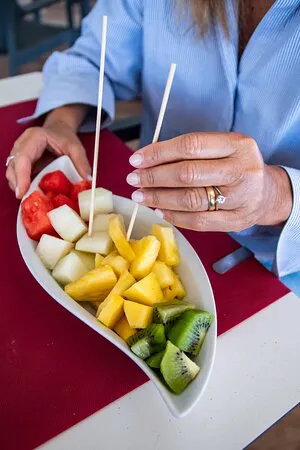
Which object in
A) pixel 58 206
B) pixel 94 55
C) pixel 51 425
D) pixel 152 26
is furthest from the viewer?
pixel 94 55

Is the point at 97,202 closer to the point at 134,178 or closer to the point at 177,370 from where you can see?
the point at 134,178

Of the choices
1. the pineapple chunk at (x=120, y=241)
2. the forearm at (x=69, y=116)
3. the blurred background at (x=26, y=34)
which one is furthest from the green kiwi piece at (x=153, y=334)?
the blurred background at (x=26, y=34)

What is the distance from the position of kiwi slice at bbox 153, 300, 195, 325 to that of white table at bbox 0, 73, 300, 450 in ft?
0.31

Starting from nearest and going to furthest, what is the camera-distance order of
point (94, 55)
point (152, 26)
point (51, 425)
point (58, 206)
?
point (51, 425) < point (58, 206) < point (152, 26) < point (94, 55)

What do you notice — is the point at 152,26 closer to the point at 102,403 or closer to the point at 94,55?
the point at 94,55

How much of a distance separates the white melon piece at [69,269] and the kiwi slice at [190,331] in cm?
16

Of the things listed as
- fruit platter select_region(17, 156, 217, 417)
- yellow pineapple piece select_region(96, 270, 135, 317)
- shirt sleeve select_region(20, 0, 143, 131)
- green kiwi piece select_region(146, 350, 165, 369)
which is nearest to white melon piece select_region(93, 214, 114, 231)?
fruit platter select_region(17, 156, 217, 417)

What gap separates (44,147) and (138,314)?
433 mm

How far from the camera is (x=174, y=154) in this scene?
53cm

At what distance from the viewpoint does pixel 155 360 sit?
0.50 m

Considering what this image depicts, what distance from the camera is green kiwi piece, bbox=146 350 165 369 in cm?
50

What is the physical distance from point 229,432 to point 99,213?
0.36m

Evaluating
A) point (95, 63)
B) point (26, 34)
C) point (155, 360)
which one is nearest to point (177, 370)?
point (155, 360)

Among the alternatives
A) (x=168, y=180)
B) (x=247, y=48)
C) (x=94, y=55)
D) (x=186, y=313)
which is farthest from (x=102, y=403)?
(x=94, y=55)
